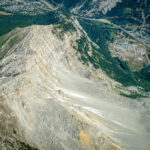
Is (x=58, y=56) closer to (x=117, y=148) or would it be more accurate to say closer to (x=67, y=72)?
(x=67, y=72)

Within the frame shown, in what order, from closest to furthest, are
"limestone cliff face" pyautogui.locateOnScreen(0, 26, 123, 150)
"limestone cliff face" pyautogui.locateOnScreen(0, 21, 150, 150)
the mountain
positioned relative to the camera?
"limestone cliff face" pyautogui.locateOnScreen(0, 26, 123, 150), the mountain, "limestone cliff face" pyautogui.locateOnScreen(0, 21, 150, 150)

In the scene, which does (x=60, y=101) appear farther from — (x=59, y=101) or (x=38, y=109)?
(x=38, y=109)

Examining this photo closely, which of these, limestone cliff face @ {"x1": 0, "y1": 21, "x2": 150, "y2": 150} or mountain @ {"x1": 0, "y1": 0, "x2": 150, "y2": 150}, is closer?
mountain @ {"x1": 0, "y1": 0, "x2": 150, "y2": 150}

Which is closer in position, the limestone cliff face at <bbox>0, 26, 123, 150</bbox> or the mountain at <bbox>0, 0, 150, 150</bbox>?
the limestone cliff face at <bbox>0, 26, 123, 150</bbox>

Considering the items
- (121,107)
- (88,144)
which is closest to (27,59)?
(88,144)

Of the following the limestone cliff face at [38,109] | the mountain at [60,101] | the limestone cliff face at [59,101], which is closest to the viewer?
the limestone cliff face at [38,109]

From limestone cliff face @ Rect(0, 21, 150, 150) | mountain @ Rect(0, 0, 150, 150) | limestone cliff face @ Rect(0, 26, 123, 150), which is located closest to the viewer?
limestone cliff face @ Rect(0, 26, 123, 150)

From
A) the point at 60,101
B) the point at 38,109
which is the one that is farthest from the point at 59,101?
the point at 38,109

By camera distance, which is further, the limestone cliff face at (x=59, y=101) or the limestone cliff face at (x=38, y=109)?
the limestone cliff face at (x=59, y=101)
